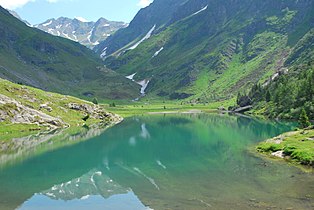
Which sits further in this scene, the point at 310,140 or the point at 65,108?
the point at 65,108

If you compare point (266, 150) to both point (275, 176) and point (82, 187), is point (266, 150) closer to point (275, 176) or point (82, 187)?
point (275, 176)

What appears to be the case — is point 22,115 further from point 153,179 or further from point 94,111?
point 153,179

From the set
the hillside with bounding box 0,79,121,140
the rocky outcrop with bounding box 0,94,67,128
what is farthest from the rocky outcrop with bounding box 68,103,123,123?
the rocky outcrop with bounding box 0,94,67,128

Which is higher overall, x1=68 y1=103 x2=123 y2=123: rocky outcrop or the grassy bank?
x1=68 y1=103 x2=123 y2=123: rocky outcrop

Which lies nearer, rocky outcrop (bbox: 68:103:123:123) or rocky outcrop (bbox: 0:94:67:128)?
rocky outcrop (bbox: 0:94:67:128)

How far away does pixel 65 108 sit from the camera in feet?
561

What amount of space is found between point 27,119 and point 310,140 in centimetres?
10772

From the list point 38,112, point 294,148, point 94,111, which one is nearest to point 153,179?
point 294,148

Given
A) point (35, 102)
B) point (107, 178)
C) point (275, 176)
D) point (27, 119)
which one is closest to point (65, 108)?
point (35, 102)

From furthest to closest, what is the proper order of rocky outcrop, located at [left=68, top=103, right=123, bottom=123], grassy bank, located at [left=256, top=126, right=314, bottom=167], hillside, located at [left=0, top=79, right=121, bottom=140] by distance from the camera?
1. rocky outcrop, located at [left=68, top=103, right=123, bottom=123]
2. hillside, located at [left=0, top=79, right=121, bottom=140]
3. grassy bank, located at [left=256, top=126, right=314, bottom=167]

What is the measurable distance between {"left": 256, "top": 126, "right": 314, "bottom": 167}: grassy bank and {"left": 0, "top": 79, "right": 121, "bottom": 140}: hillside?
8356 centimetres

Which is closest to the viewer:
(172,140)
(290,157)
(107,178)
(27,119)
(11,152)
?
(107,178)

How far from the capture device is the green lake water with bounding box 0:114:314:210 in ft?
142

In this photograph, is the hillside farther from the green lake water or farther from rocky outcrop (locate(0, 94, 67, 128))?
the green lake water
